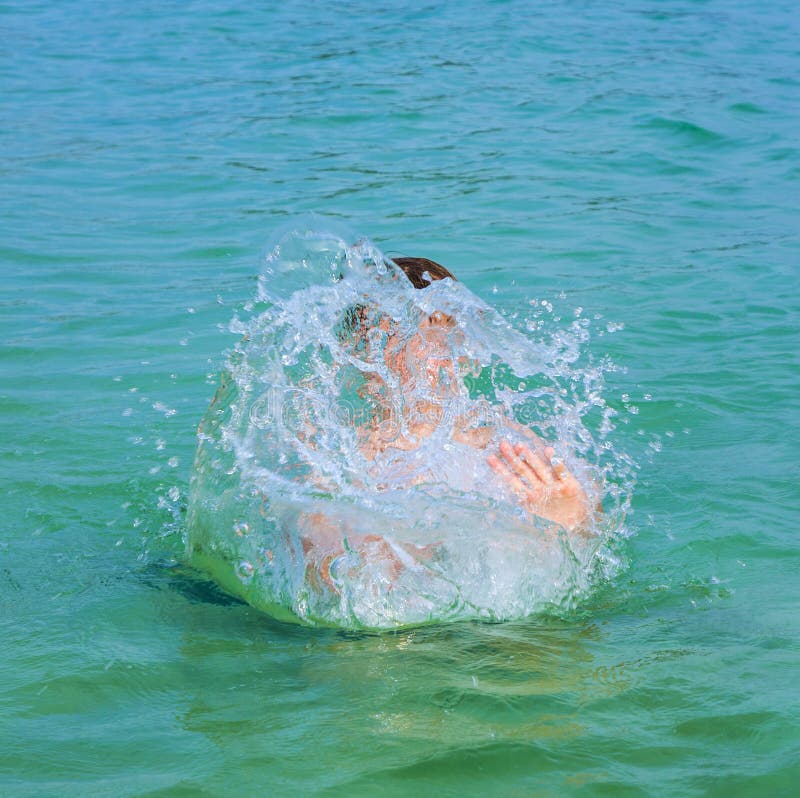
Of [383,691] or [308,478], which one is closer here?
[383,691]

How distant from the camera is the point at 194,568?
14.2ft

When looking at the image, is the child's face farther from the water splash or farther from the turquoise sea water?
the turquoise sea water

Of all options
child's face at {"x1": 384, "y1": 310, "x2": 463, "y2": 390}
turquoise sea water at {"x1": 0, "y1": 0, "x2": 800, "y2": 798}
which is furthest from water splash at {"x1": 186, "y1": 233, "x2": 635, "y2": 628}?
turquoise sea water at {"x1": 0, "y1": 0, "x2": 800, "y2": 798}

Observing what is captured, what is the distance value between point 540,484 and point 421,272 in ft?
3.17

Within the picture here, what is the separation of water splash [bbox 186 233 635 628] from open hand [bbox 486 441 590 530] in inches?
2.4

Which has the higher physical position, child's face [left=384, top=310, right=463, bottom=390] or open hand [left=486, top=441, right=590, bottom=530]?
child's face [left=384, top=310, right=463, bottom=390]

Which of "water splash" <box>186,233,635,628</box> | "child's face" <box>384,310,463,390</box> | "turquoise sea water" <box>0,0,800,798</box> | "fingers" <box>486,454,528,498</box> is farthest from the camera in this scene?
"child's face" <box>384,310,463,390</box>

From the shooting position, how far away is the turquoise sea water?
10.4ft

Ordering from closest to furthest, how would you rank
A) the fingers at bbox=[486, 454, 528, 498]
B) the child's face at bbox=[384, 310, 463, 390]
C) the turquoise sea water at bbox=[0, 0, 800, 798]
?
the turquoise sea water at bbox=[0, 0, 800, 798] → the fingers at bbox=[486, 454, 528, 498] → the child's face at bbox=[384, 310, 463, 390]

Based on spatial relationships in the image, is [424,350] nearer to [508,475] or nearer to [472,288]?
[508,475]

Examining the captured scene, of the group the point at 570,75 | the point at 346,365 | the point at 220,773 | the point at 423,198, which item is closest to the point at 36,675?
the point at 220,773

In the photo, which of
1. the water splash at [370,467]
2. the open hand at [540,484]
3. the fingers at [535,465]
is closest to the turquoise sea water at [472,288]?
the water splash at [370,467]

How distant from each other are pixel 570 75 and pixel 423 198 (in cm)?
420

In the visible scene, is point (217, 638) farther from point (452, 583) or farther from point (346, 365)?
point (346, 365)
